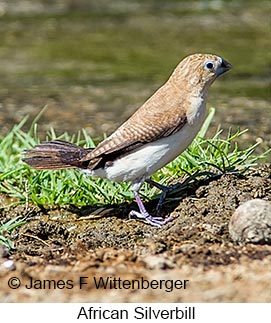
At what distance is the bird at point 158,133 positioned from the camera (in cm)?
629

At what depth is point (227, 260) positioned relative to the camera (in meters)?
5.27

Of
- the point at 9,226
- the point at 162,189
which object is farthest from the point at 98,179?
the point at 9,226

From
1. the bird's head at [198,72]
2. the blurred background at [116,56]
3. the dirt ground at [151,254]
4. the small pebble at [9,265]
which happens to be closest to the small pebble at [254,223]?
the dirt ground at [151,254]

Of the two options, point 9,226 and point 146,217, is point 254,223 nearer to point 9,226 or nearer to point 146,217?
point 146,217

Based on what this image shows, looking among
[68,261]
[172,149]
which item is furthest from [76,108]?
[68,261]

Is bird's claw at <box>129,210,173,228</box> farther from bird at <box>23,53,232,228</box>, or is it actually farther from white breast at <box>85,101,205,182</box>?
white breast at <box>85,101,205,182</box>

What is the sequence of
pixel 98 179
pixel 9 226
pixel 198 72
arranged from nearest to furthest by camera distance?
pixel 198 72 < pixel 9 226 < pixel 98 179

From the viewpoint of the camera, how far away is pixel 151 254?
541 cm

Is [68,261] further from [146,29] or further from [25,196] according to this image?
[146,29]

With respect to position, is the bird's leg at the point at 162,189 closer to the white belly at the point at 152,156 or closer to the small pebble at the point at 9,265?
the white belly at the point at 152,156

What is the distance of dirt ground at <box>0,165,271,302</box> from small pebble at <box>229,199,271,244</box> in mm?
89

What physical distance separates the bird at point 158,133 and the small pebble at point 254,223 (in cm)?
82

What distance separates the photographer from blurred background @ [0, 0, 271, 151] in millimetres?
10719

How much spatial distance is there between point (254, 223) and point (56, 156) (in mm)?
1784
